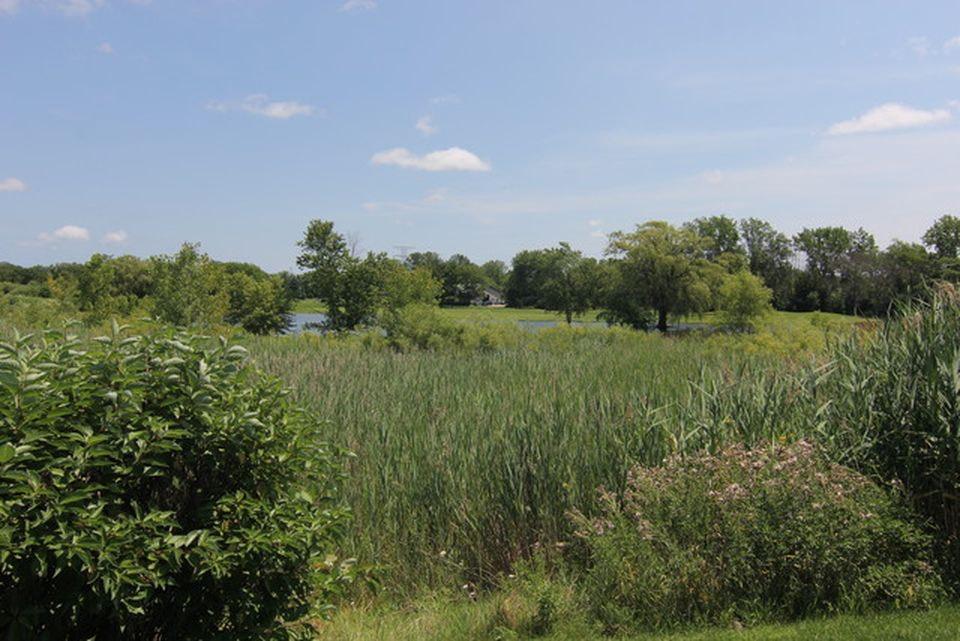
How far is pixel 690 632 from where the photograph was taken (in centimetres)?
423

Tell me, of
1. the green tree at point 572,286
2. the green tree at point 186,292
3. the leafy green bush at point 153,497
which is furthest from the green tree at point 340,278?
the leafy green bush at point 153,497

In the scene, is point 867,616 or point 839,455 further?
point 839,455

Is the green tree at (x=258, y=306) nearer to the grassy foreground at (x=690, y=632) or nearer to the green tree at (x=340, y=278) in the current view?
the green tree at (x=340, y=278)

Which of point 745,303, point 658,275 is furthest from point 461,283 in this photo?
point 745,303

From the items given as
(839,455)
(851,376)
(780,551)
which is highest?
(851,376)

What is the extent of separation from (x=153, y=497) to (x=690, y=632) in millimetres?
3046

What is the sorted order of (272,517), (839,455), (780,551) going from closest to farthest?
(272,517), (780,551), (839,455)

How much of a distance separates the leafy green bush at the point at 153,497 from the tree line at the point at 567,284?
1380 centimetres

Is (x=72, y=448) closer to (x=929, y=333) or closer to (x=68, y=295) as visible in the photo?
(x=929, y=333)

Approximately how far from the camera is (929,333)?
556 centimetres

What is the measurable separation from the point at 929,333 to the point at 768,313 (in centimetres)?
1797

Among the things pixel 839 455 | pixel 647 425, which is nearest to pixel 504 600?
pixel 647 425

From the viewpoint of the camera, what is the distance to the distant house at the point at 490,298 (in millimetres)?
74806

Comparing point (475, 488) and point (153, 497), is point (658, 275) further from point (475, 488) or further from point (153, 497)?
point (153, 497)
